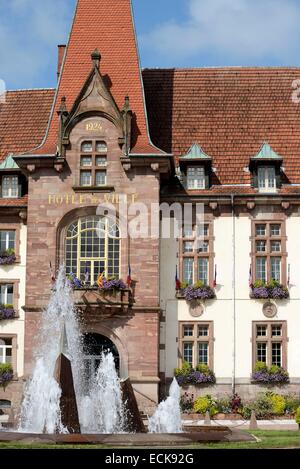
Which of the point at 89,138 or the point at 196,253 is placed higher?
the point at 89,138

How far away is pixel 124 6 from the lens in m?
41.1

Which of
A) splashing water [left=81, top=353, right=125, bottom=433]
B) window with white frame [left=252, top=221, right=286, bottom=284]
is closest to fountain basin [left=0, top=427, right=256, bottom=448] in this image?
splashing water [left=81, top=353, right=125, bottom=433]

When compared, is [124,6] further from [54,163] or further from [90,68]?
[54,163]

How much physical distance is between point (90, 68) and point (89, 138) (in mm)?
4193

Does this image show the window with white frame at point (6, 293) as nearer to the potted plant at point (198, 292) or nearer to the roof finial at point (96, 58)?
the potted plant at point (198, 292)

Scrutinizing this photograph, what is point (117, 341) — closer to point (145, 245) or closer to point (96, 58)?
point (145, 245)

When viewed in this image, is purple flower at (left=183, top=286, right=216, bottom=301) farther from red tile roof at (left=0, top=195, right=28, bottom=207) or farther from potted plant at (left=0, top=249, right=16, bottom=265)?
red tile roof at (left=0, top=195, right=28, bottom=207)

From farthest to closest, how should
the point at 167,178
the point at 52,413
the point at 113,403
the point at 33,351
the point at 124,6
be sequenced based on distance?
the point at 124,6 → the point at 167,178 → the point at 33,351 → the point at 113,403 → the point at 52,413

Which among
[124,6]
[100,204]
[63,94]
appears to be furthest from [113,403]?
[124,6]

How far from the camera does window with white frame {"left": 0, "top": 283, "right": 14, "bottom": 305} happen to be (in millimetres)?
37688

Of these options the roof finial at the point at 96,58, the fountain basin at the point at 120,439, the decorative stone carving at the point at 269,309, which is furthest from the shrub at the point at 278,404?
the roof finial at the point at 96,58

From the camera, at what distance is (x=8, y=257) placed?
3766cm

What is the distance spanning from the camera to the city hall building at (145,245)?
35.7m

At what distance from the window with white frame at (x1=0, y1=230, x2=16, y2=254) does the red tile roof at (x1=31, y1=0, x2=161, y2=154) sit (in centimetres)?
387
